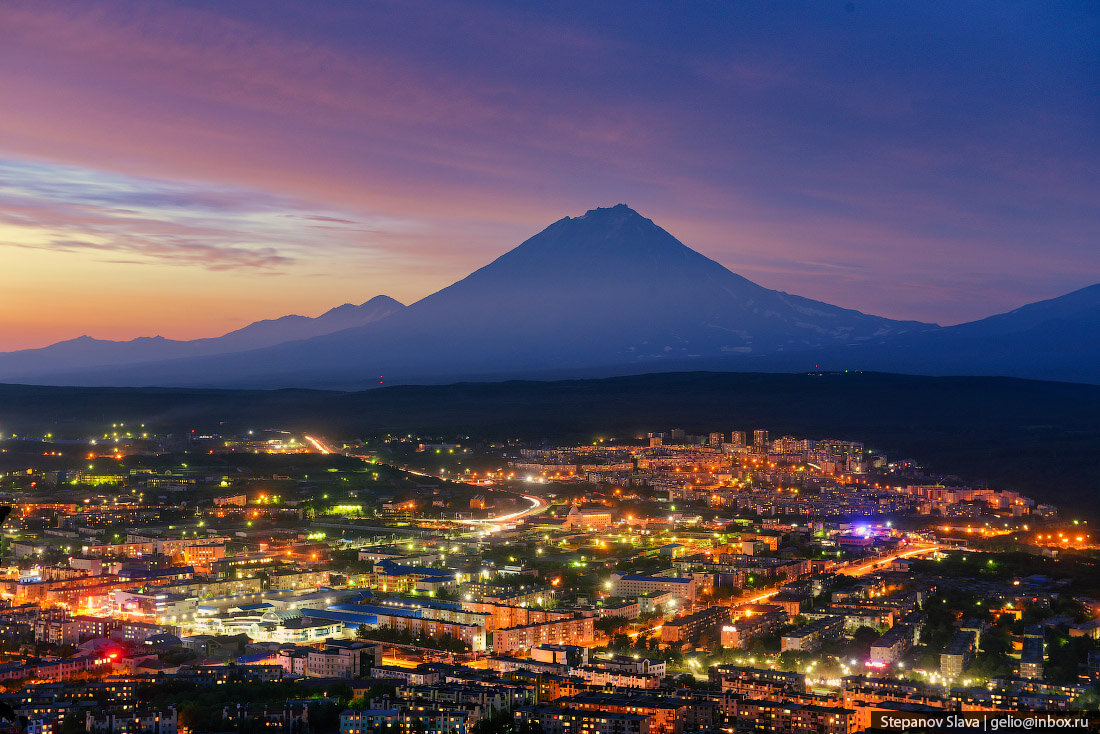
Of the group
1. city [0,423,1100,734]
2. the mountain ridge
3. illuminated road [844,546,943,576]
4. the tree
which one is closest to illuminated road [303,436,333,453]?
city [0,423,1100,734]

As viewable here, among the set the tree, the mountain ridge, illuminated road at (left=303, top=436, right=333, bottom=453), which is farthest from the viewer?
the mountain ridge

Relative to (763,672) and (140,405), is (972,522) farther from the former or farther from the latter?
(140,405)

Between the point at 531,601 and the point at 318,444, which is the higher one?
the point at 318,444

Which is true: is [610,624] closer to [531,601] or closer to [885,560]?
[531,601]

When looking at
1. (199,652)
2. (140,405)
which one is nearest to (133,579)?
(199,652)

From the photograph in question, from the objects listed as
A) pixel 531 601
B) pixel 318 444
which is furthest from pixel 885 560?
pixel 318 444

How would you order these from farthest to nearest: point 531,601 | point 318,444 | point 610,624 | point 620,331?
point 620,331 → point 318,444 → point 531,601 → point 610,624

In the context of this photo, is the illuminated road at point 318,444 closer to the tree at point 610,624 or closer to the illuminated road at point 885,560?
the illuminated road at point 885,560

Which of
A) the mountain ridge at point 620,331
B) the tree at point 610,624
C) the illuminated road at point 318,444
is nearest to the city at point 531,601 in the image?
the tree at point 610,624

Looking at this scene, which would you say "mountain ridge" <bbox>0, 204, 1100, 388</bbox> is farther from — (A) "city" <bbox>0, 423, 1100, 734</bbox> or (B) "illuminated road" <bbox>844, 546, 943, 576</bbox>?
(B) "illuminated road" <bbox>844, 546, 943, 576</bbox>
